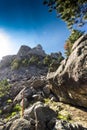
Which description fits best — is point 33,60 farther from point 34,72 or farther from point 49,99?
point 49,99

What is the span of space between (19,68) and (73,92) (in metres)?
45.6

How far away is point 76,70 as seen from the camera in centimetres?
2536

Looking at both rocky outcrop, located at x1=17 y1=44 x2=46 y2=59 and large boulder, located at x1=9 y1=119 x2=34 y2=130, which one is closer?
large boulder, located at x1=9 y1=119 x2=34 y2=130

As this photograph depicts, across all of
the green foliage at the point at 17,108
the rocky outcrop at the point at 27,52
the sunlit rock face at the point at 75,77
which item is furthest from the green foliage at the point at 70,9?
the rocky outcrop at the point at 27,52

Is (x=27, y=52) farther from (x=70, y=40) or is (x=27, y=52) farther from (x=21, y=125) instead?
(x=21, y=125)

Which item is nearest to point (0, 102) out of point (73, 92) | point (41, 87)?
point (41, 87)

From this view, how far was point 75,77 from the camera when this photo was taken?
25.6 meters

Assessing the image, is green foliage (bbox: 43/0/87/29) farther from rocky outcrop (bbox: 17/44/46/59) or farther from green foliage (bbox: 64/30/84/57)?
rocky outcrop (bbox: 17/44/46/59)

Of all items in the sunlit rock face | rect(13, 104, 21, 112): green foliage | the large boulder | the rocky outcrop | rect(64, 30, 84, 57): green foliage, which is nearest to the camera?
the large boulder

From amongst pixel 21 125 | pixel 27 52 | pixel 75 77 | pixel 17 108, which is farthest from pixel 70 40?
pixel 27 52

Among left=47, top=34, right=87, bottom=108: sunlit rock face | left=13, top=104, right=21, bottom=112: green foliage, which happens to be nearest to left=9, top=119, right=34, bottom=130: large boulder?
left=47, top=34, right=87, bottom=108: sunlit rock face

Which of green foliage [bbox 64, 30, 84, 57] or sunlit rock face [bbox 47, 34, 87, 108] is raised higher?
green foliage [bbox 64, 30, 84, 57]

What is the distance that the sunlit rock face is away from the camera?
24938 millimetres

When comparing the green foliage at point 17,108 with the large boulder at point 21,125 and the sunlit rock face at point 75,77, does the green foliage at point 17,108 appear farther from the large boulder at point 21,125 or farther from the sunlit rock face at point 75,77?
the large boulder at point 21,125
